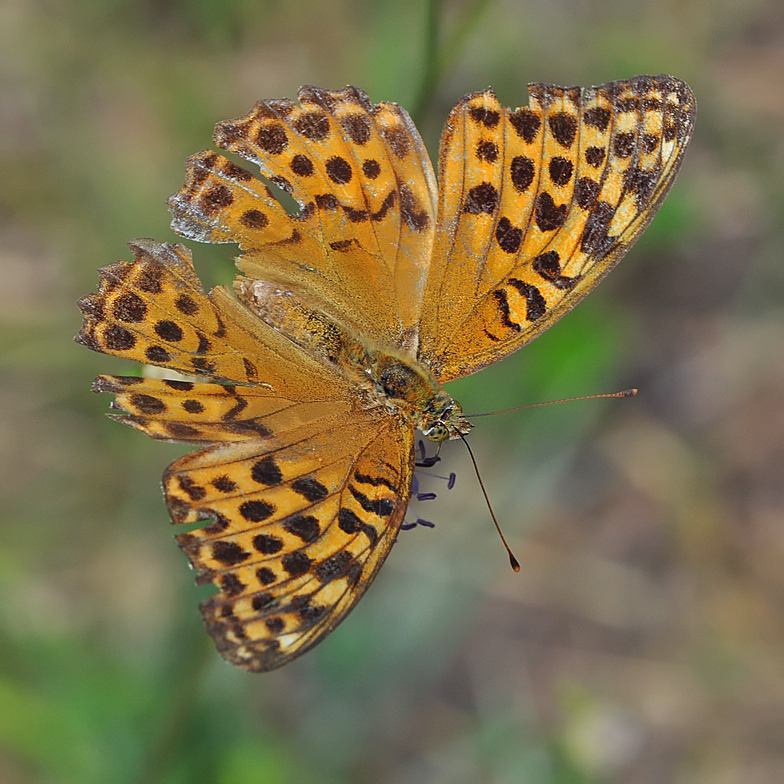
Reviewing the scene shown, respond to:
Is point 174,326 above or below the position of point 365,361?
above

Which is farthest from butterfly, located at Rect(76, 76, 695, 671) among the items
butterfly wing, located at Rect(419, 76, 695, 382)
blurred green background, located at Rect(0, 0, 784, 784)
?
blurred green background, located at Rect(0, 0, 784, 784)

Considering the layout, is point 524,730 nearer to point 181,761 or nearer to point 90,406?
point 181,761

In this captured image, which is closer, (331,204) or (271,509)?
(271,509)

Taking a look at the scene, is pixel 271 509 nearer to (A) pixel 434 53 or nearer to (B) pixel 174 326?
(B) pixel 174 326

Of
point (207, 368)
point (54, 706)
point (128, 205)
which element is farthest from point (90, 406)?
point (207, 368)

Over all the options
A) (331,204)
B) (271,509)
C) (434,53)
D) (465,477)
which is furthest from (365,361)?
(465,477)

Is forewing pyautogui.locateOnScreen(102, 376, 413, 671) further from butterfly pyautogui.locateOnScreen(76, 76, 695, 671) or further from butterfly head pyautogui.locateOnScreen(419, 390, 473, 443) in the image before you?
butterfly head pyautogui.locateOnScreen(419, 390, 473, 443)
